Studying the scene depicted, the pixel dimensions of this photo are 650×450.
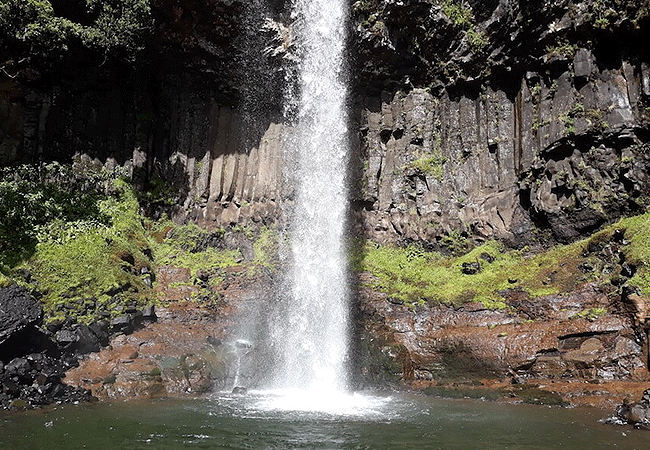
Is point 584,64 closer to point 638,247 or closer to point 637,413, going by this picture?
point 638,247

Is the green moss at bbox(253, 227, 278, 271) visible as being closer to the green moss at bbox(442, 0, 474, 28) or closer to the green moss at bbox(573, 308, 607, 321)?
the green moss at bbox(573, 308, 607, 321)

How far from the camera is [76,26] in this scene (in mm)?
20359

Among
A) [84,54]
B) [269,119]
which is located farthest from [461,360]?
[84,54]

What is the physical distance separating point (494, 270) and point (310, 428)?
37.2 feet

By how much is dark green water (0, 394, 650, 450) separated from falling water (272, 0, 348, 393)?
24.3 ft

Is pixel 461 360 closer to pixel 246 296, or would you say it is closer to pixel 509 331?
pixel 509 331

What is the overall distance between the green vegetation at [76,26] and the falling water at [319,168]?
745 centimetres

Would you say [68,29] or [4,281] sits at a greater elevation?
[68,29]

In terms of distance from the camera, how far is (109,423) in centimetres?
1089

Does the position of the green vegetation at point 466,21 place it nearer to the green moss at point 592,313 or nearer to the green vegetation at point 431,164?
the green vegetation at point 431,164

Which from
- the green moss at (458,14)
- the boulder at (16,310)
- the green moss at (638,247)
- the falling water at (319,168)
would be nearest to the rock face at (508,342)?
the green moss at (638,247)

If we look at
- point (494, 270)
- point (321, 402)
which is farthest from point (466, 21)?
point (321, 402)

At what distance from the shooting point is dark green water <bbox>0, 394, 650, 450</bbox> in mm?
9359

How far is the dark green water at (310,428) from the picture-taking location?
9359 millimetres
